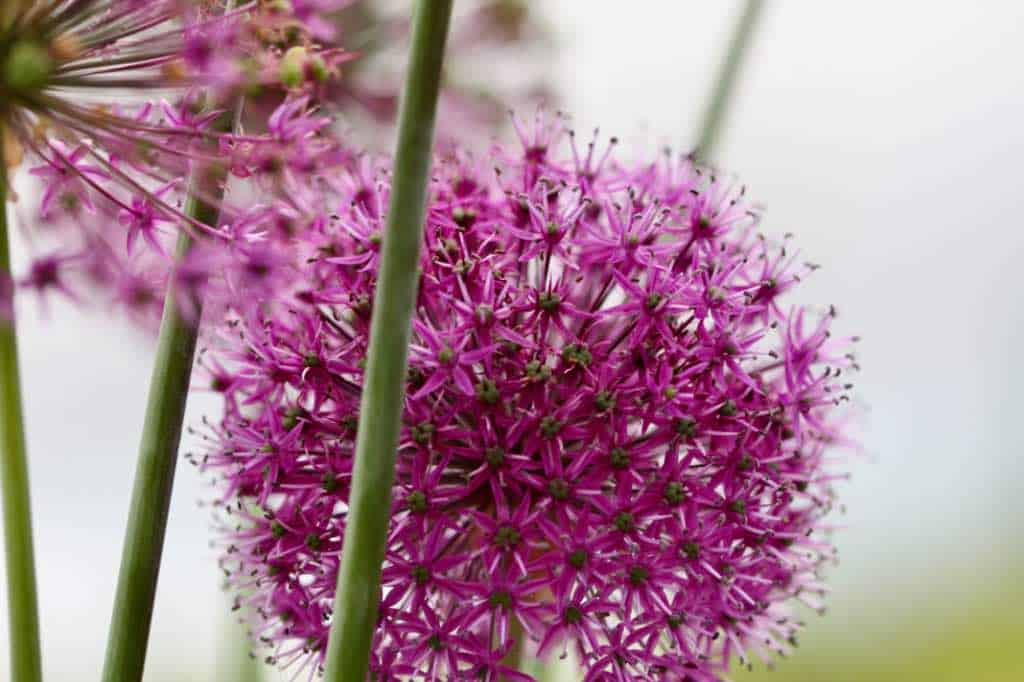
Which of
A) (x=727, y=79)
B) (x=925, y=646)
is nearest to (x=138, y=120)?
(x=727, y=79)

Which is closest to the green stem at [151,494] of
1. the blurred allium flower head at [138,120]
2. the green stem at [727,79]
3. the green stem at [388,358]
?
the blurred allium flower head at [138,120]

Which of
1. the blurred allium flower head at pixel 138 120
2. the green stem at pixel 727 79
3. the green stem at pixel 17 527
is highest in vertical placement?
the green stem at pixel 727 79

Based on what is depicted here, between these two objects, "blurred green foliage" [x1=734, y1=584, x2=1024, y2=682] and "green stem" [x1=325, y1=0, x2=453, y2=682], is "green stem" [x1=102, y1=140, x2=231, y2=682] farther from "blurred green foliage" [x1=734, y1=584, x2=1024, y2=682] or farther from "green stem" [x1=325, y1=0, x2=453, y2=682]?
"blurred green foliage" [x1=734, y1=584, x2=1024, y2=682]

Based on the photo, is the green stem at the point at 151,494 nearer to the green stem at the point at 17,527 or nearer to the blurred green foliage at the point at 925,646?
the green stem at the point at 17,527

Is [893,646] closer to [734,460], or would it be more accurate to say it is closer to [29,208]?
[734,460]

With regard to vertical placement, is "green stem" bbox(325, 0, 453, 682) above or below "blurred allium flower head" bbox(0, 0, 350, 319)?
below

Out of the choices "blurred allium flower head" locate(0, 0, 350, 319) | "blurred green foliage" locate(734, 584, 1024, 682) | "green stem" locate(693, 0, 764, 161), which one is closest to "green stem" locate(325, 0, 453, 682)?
"blurred allium flower head" locate(0, 0, 350, 319)

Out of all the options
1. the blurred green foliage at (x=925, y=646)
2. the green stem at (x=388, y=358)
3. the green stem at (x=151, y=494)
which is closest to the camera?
the green stem at (x=388, y=358)
